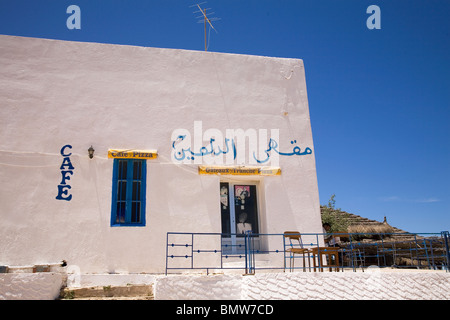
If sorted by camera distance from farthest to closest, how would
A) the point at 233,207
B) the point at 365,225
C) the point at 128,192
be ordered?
the point at 365,225 < the point at 233,207 < the point at 128,192

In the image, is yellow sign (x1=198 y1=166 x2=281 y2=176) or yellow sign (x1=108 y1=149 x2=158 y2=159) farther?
yellow sign (x1=198 y1=166 x2=281 y2=176)

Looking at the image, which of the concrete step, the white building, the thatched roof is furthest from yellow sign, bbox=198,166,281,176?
the thatched roof

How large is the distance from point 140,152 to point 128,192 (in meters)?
0.98

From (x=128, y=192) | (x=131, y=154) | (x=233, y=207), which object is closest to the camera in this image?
(x=128, y=192)

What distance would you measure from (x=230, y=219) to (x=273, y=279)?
299 centimetres

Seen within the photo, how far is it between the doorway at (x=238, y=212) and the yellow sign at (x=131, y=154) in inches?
76.6

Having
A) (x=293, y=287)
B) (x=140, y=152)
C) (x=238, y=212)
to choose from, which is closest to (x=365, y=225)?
(x=238, y=212)

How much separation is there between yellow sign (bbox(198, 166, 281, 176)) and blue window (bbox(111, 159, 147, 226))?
1.45 meters

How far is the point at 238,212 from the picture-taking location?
32.2 feet

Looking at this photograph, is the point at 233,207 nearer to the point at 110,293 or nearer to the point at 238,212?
the point at 238,212

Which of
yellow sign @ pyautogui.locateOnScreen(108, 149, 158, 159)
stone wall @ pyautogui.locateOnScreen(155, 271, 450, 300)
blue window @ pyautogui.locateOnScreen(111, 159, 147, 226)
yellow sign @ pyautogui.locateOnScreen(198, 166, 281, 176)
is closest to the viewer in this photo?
stone wall @ pyautogui.locateOnScreen(155, 271, 450, 300)

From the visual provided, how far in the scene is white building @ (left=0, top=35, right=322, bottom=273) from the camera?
8719 mm

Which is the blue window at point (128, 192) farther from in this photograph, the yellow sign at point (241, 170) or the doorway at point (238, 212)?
the doorway at point (238, 212)

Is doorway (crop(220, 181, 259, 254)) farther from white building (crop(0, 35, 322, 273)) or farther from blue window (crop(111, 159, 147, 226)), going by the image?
blue window (crop(111, 159, 147, 226))
